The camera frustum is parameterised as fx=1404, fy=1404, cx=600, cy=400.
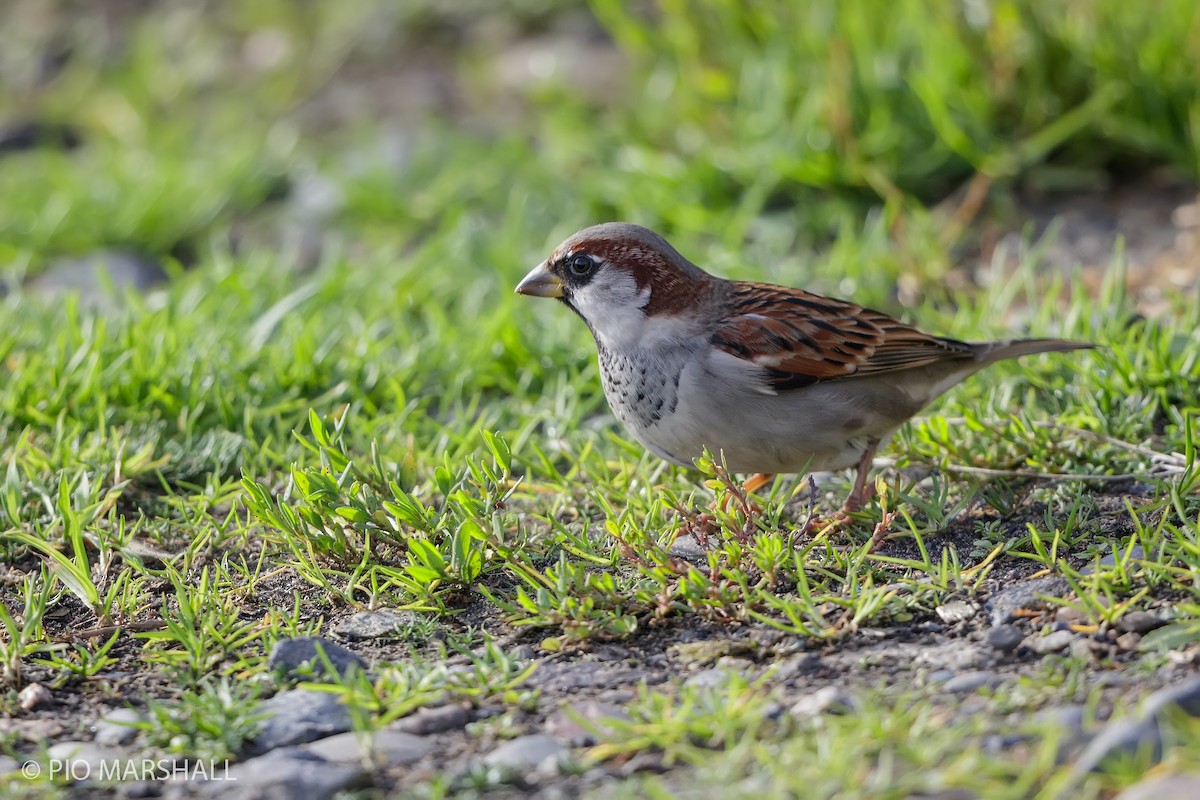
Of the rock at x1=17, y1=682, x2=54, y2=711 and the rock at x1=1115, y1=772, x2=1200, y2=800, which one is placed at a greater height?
the rock at x1=1115, y1=772, x2=1200, y2=800

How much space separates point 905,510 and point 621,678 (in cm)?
117

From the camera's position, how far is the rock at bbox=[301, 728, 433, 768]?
116 inches

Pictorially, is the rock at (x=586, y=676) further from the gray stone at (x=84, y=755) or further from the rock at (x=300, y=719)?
the gray stone at (x=84, y=755)

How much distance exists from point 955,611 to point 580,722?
3.51 ft

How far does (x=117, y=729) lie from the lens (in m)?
3.15

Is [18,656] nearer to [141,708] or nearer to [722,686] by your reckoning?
[141,708]

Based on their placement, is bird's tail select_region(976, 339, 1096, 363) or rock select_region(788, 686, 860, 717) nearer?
rock select_region(788, 686, 860, 717)

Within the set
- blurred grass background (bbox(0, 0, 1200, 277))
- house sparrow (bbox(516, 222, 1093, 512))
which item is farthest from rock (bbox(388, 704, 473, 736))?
blurred grass background (bbox(0, 0, 1200, 277))

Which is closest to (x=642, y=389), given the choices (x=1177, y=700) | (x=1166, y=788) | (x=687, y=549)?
(x=687, y=549)

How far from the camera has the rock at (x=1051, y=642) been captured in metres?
3.20

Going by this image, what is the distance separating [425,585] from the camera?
367 cm

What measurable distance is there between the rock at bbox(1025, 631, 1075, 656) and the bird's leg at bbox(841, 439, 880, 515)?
87 centimetres

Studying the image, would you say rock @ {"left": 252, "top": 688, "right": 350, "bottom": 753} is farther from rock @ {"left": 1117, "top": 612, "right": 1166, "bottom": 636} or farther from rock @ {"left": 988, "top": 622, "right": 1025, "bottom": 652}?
rock @ {"left": 1117, "top": 612, "right": 1166, "bottom": 636}

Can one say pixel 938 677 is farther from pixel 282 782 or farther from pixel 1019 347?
pixel 1019 347
